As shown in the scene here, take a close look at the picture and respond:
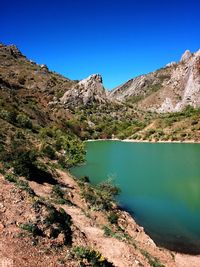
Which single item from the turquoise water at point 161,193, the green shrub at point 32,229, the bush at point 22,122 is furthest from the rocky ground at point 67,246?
the bush at point 22,122

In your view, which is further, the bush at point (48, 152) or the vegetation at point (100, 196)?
the bush at point (48, 152)

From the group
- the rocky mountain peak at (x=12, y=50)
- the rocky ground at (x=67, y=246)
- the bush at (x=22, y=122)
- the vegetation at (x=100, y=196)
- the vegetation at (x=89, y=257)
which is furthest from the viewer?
the rocky mountain peak at (x=12, y=50)

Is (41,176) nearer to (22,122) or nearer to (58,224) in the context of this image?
(58,224)

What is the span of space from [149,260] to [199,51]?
17674cm

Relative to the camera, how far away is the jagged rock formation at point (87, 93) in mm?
150125

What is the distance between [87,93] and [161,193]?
401ft

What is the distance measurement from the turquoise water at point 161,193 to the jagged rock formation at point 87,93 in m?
87.7

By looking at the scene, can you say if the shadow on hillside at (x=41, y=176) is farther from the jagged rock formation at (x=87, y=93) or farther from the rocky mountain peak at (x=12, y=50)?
the rocky mountain peak at (x=12, y=50)

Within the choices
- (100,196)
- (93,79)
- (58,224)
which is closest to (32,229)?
(58,224)

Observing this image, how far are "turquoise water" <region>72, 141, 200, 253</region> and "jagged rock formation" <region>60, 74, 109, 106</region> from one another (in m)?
87.7

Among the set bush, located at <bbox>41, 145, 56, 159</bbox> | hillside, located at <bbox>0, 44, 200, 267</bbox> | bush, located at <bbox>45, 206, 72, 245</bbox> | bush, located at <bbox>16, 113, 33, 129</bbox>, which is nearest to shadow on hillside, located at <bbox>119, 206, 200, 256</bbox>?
hillside, located at <bbox>0, 44, 200, 267</bbox>

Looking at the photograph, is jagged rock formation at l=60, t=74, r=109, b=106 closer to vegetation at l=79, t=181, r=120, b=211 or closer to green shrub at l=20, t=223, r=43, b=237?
vegetation at l=79, t=181, r=120, b=211

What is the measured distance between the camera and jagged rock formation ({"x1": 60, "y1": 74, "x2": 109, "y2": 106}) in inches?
5910

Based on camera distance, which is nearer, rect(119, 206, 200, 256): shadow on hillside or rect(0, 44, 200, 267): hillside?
rect(0, 44, 200, 267): hillside
